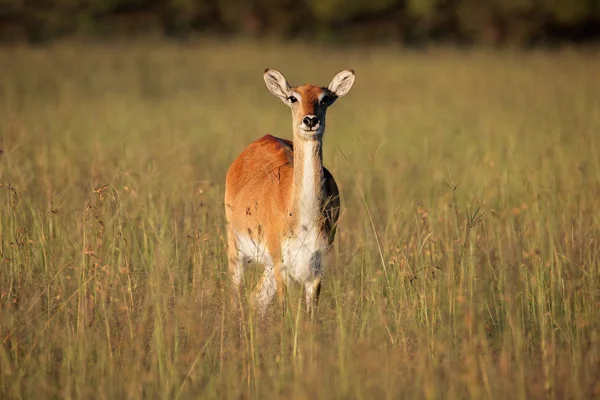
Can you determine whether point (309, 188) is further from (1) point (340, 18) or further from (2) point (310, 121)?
(1) point (340, 18)

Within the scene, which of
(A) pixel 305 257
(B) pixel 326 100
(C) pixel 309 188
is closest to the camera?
(A) pixel 305 257

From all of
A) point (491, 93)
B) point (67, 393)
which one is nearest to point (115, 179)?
point (67, 393)

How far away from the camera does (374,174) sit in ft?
35.1

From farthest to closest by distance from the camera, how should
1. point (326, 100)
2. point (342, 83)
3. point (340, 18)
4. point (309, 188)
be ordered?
point (340, 18) < point (342, 83) < point (326, 100) < point (309, 188)

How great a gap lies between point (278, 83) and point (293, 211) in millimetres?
1083

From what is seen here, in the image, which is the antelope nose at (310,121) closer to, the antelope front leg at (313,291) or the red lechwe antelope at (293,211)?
the red lechwe antelope at (293,211)

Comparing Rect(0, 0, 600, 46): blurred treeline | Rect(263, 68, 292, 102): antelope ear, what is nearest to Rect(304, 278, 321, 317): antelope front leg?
Rect(263, 68, 292, 102): antelope ear

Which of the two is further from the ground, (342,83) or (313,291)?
(342,83)

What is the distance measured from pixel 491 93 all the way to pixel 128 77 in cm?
939

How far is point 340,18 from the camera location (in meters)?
53.5

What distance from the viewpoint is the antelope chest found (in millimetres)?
5680

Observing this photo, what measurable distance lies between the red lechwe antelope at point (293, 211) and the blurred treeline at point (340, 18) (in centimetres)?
3757

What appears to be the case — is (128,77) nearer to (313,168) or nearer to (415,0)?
(313,168)

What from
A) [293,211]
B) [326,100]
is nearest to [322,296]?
[293,211]
